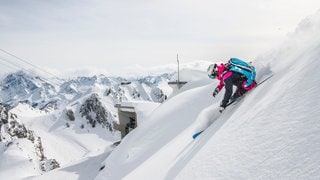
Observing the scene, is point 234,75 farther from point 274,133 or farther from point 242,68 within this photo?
point 274,133

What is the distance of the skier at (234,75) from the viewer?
1008 centimetres

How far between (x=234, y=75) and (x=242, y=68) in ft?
1.08

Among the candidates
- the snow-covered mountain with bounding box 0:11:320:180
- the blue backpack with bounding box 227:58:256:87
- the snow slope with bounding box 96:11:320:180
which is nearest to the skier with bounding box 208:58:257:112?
the blue backpack with bounding box 227:58:256:87

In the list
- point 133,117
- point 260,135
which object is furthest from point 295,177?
point 133,117

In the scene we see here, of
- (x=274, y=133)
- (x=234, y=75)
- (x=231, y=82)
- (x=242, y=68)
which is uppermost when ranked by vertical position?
(x=274, y=133)

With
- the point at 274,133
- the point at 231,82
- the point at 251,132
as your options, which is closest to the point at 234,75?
the point at 231,82

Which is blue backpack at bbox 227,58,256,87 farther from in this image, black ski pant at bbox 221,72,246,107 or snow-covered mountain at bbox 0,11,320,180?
snow-covered mountain at bbox 0,11,320,180

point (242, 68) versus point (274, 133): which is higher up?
point (274, 133)

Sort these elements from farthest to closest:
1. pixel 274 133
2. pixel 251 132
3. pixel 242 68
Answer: pixel 242 68
pixel 251 132
pixel 274 133

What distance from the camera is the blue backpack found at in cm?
1003

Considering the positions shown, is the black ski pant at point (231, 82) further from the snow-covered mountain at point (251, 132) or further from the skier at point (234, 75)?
the snow-covered mountain at point (251, 132)

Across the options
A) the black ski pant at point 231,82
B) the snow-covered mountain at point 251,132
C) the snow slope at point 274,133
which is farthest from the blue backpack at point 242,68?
the snow slope at point 274,133

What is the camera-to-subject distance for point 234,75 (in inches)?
397

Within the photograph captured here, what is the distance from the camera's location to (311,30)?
1012 cm
